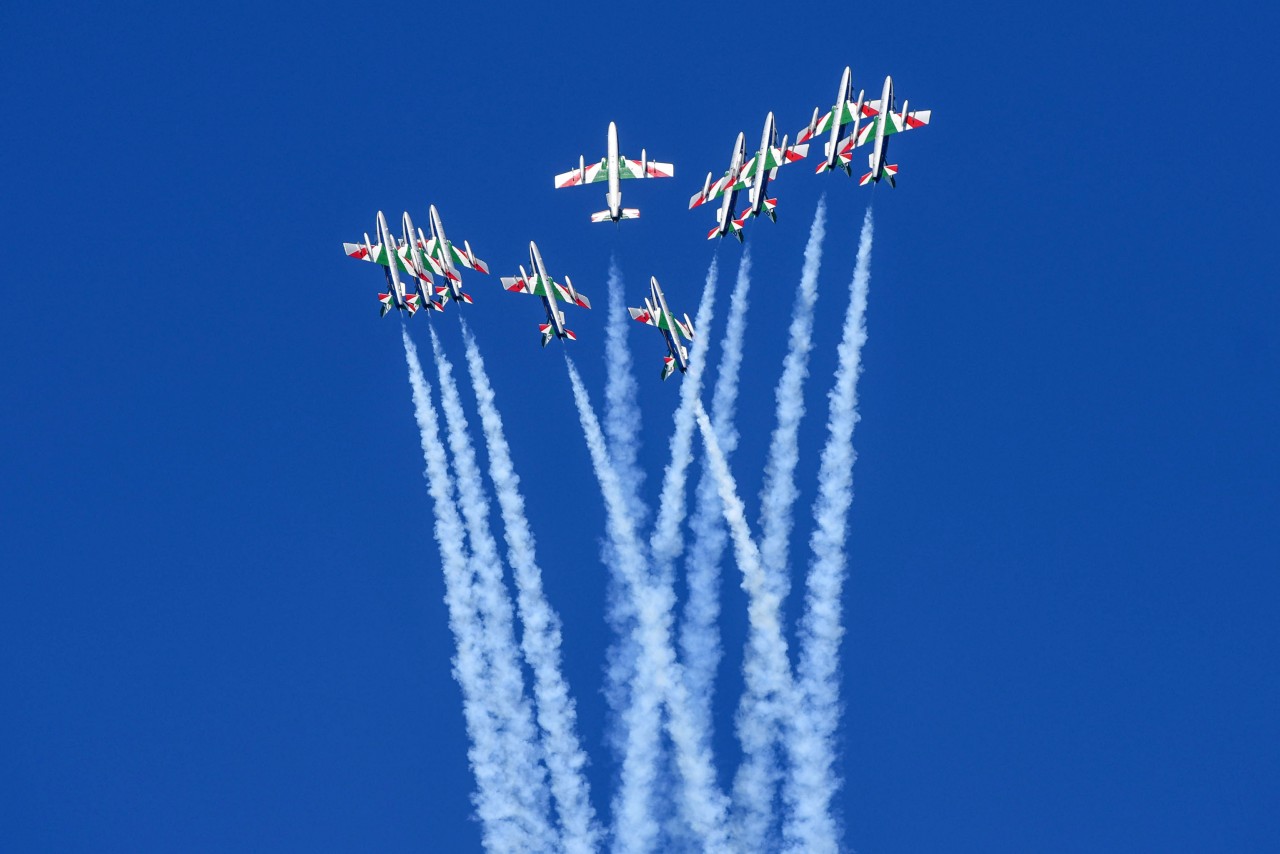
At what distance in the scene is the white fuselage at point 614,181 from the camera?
6531 centimetres

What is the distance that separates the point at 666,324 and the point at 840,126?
916 centimetres

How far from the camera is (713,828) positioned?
63.8 m

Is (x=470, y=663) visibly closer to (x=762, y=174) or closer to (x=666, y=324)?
(x=666, y=324)

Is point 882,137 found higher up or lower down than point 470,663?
higher up

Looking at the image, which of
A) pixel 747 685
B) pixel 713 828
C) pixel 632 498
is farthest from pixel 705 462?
pixel 713 828

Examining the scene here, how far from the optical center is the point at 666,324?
2672 inches

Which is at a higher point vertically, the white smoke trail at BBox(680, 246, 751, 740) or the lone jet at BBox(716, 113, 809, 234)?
the lone jet at BBox(716, 113, 809, 234)

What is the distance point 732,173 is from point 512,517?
13.9 meters

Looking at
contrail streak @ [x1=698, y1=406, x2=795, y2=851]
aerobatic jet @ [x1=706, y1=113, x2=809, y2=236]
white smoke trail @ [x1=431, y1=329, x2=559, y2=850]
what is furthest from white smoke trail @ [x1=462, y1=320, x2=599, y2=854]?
aerobatic jet @ [x1=706, y1=113, x2=809, y2=236]

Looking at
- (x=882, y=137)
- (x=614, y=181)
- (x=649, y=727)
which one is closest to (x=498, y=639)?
(x=649, y=727)

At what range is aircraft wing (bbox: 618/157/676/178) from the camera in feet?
221

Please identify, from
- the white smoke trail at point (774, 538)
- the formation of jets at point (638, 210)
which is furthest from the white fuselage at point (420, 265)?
the white smoke trail at point (774, 538)

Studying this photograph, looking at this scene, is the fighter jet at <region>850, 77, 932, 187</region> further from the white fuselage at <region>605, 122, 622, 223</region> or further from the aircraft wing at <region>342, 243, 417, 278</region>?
the aircraft wing at <region>342, 243, 417, 278</region>

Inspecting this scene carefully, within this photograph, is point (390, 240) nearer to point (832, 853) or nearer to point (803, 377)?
point (803, 377)
